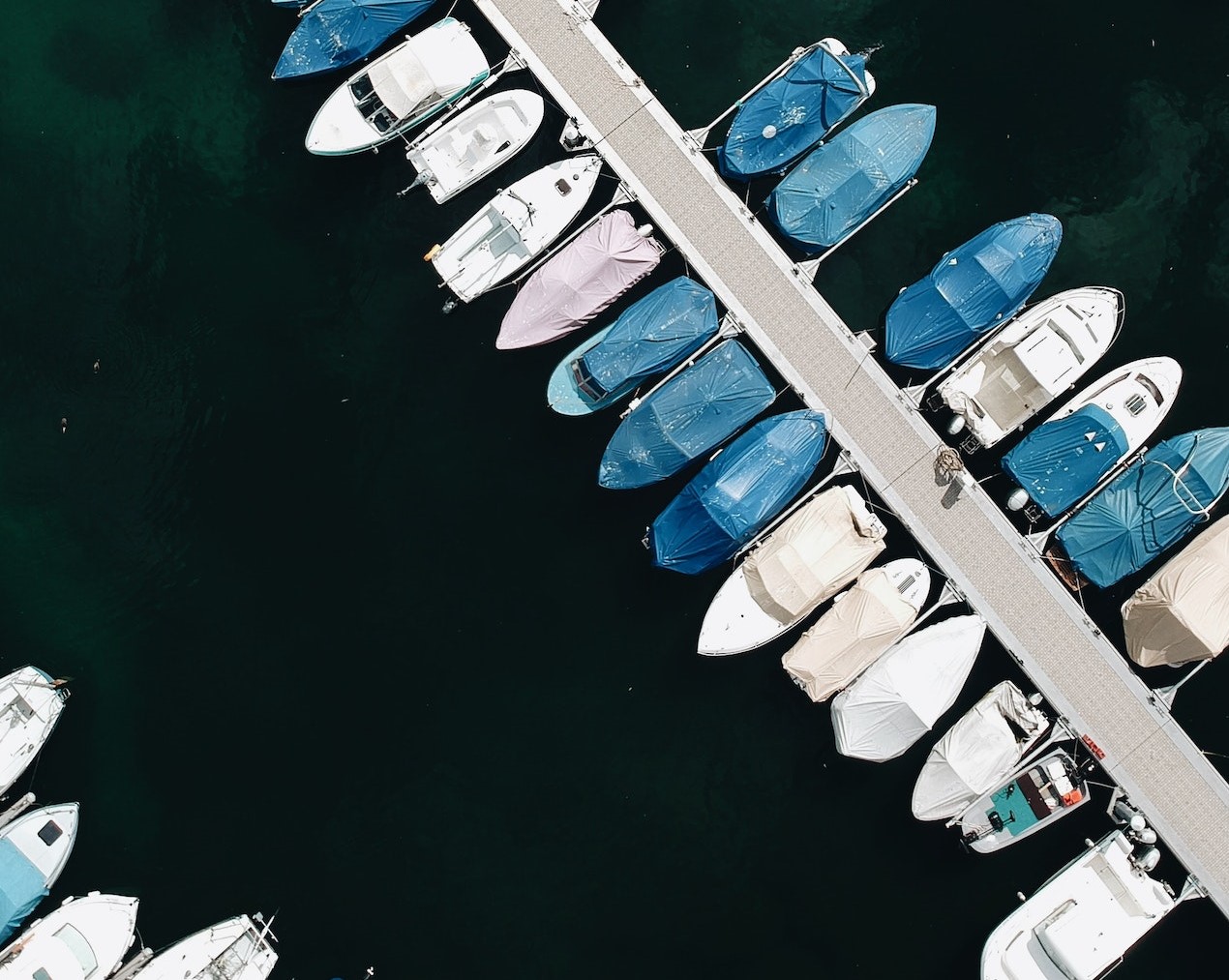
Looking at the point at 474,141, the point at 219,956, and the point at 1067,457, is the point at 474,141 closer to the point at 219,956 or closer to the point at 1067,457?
the point at 1067,457

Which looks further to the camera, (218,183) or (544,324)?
(218,183)

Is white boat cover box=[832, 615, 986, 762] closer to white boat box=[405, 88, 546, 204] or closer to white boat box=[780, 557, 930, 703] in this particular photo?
white boat box=[780, 557, 930, 703]

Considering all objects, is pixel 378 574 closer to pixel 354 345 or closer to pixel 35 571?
pixel 354 345

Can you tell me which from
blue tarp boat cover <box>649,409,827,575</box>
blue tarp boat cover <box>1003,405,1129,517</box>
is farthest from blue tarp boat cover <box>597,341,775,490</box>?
blue tarp boat cover <box>1003,405,1129,517</box>

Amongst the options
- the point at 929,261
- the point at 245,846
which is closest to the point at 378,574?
the point at 245,846

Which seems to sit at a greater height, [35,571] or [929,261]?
[35,571]

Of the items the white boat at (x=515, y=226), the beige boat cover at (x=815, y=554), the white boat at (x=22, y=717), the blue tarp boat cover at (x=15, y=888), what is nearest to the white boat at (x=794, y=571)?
the beige boat cover at (x=815, y=554)
